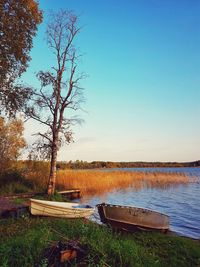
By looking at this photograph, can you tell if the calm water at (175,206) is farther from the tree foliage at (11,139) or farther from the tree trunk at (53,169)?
the tree foliage at (11,139)

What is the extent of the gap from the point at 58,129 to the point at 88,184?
1072 cm

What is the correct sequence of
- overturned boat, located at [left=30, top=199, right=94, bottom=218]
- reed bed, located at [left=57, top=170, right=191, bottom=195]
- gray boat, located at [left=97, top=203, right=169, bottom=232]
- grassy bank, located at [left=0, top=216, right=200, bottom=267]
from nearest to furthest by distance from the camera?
grassy bank, located at [left=0, top=216, right=200, bottom=267] → gray boat, located at [left=97, top=203, right=169, bottom=232] → overturned boat, located at [left=30, top=199, right=94, bottom=218] → reed bed, located at [left=57, top=170, right=191, bottom=195]

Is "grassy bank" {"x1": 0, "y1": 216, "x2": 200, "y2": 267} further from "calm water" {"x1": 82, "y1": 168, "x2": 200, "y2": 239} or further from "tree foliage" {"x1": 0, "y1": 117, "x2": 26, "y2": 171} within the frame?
"tree foliage" {"x1": 0, "y1": 117, "x2": 26, "y2": 171}

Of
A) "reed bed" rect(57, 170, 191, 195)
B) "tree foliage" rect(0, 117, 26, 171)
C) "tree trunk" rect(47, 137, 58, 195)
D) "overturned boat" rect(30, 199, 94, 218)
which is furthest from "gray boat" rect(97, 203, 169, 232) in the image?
"tree foliage" rect(0, 117, 26, 171)

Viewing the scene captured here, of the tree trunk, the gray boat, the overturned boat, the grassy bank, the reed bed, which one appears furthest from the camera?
the reed bed

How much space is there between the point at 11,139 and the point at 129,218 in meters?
20.9

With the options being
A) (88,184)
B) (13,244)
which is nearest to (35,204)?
(13,244)

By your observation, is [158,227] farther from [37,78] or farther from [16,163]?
[16,163]

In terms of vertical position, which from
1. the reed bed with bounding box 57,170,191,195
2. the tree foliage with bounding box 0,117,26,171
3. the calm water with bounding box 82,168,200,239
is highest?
the tree foliage with bounding box 0,117,26,171

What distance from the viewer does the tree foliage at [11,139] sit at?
27737mm

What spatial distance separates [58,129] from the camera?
806 inches

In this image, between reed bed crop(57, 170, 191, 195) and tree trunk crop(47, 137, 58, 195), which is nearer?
tree trunk crop(47, 137, 58, 195)

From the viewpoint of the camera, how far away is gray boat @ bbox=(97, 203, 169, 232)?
472 inches

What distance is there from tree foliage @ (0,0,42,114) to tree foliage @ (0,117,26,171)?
10.0m
